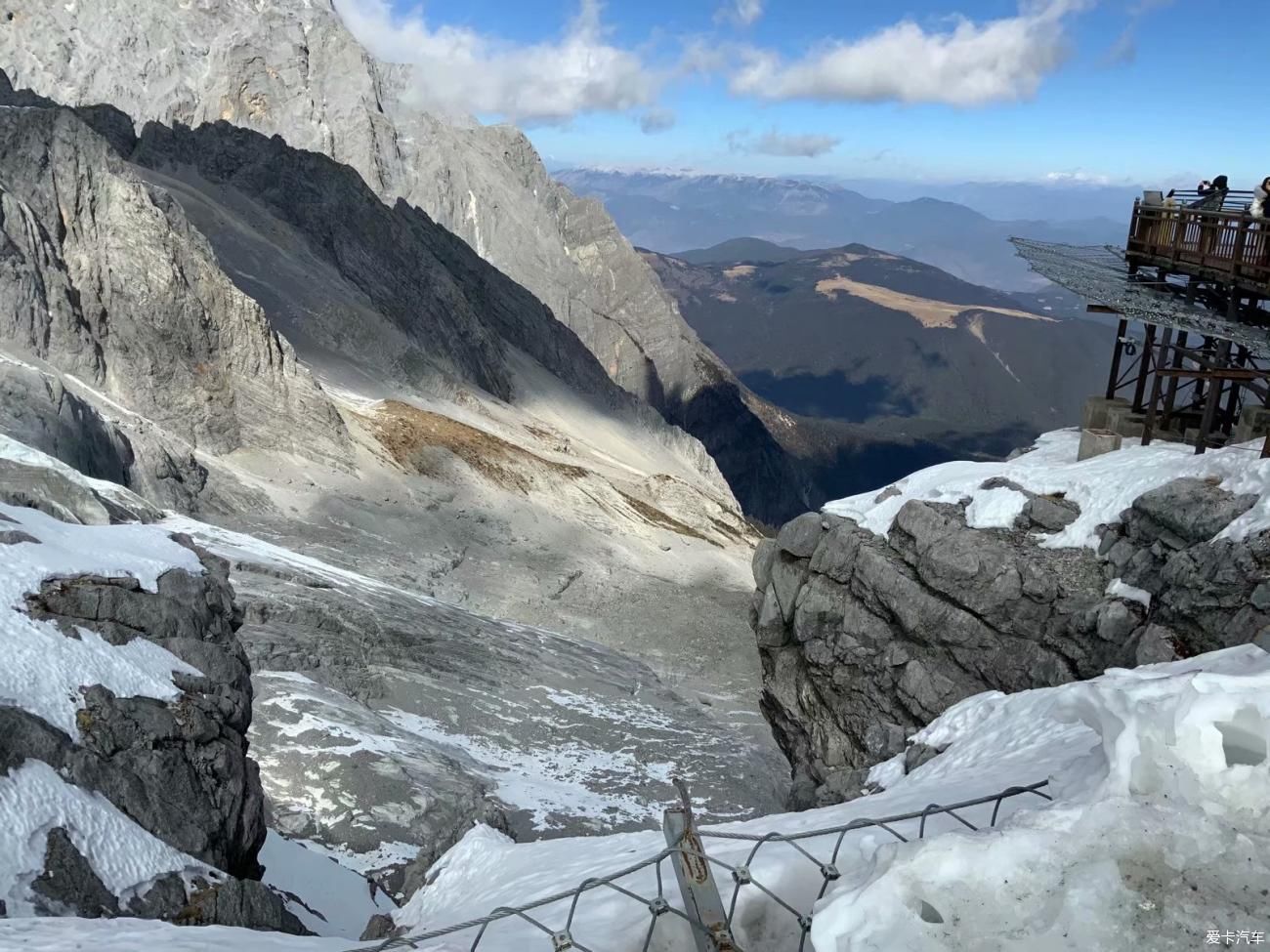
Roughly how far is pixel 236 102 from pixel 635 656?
86.4 meters

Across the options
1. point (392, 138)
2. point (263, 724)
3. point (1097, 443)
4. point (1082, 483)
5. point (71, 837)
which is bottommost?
point (263, 724)

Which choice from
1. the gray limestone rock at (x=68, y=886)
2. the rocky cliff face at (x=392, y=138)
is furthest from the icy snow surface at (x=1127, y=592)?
the rocky cliff face at (x=392, y=138)

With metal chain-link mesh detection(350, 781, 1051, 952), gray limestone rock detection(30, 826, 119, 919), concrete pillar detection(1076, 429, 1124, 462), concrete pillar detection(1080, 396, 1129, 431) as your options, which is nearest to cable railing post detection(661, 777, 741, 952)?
metal chain-link mesh detection(350, 781, 1051, 952)

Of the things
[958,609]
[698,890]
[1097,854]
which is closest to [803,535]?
[958,609]

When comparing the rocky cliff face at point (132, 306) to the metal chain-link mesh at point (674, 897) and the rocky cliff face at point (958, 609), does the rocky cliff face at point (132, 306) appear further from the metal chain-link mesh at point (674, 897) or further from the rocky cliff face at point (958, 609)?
the metal chain-link mesh at point (674, 897)

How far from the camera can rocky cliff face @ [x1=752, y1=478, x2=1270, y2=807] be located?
14.5m

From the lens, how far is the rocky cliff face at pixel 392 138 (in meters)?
97.1

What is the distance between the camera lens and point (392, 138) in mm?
107188

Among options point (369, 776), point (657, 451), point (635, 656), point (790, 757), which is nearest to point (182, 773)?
point (369, 776)

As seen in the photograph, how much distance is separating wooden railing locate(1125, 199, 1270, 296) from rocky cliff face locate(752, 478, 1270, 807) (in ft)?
14.4

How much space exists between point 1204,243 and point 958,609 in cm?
855

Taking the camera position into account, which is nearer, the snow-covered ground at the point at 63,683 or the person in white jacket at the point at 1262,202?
the snow-covered ground at the point at 63,683

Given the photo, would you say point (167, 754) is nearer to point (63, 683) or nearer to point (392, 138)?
point (63, 683)

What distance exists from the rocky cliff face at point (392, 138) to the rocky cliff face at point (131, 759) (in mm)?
93763
